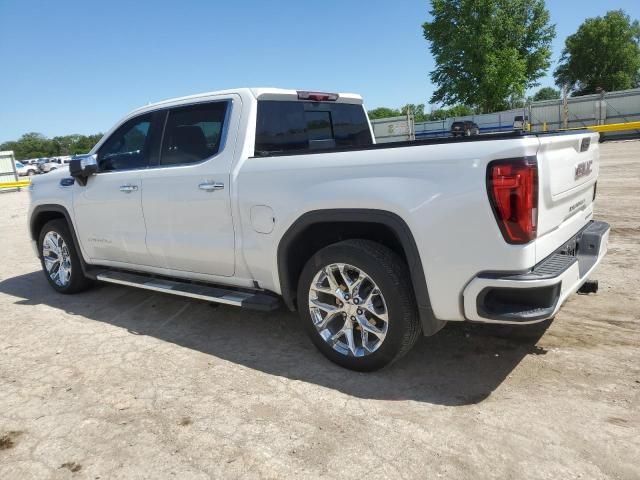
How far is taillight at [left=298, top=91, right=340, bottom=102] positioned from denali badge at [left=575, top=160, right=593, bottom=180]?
7.38 feet

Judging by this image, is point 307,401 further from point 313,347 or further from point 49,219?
point 49,219

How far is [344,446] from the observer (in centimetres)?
266

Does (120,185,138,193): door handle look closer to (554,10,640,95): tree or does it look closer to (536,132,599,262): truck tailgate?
(536,132,599,262): truck tailgate

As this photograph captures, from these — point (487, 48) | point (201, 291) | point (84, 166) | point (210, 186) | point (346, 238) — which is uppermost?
point (487, 48)

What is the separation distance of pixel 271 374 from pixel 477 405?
1369mm

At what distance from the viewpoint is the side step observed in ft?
12.4

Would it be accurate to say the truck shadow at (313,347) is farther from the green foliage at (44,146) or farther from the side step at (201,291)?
the green foliage at (44,146)

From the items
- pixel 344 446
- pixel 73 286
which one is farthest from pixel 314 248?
pixel 73 286

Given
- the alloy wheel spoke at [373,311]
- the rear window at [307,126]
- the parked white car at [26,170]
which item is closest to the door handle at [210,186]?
the rear window at [307,126]

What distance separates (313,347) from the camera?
155 inches

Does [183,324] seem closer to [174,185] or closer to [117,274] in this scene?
[117,274]

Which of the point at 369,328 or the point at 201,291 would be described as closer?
the point at 369,328

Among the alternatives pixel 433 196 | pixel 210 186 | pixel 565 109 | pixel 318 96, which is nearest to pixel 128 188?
pixel 210 186

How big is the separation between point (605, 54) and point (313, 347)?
195 ft
